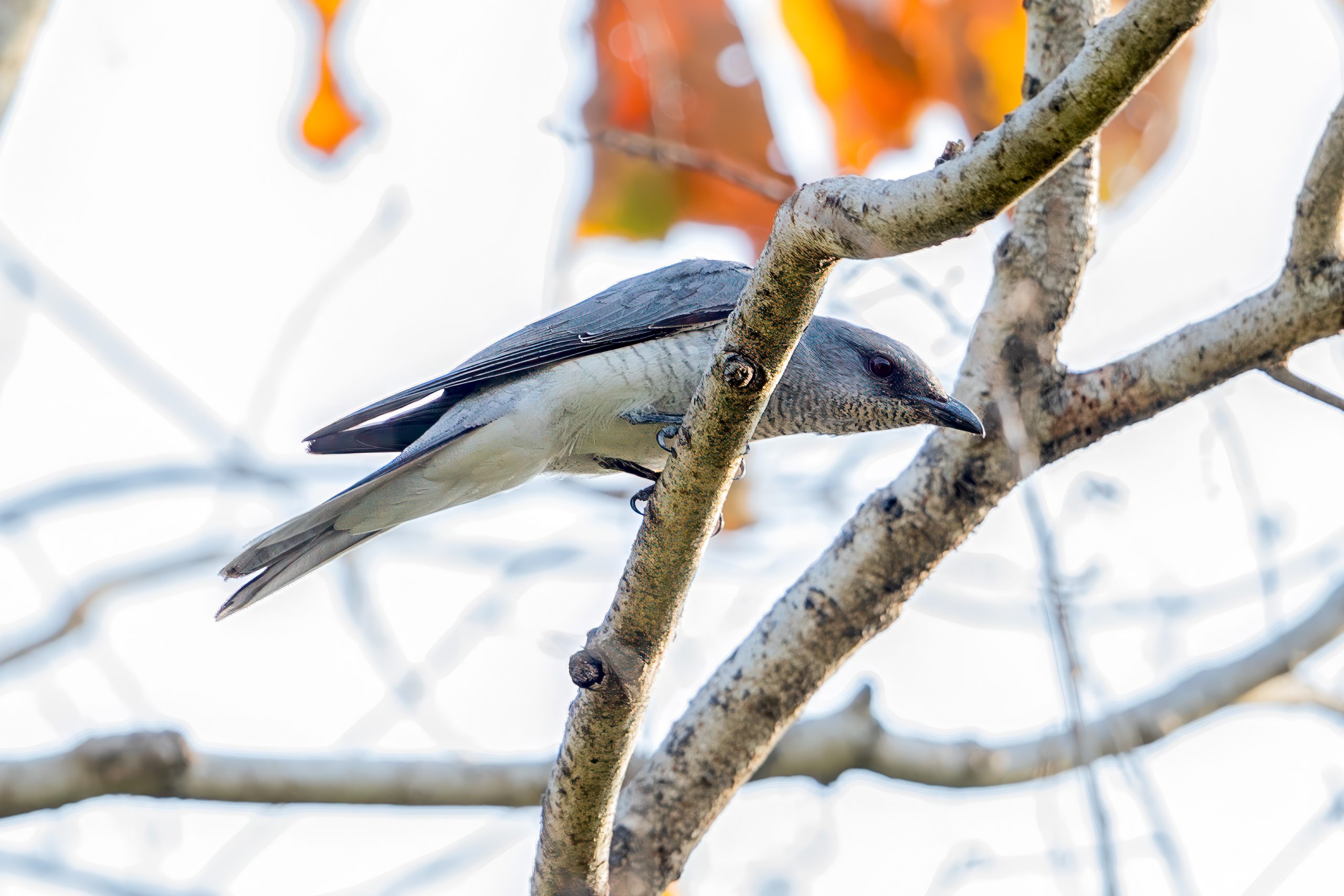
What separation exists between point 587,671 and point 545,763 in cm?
188

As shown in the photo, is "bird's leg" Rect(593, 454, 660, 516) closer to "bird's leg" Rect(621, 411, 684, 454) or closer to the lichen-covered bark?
"bird's leg" Rect(621, 411, 684, 454)

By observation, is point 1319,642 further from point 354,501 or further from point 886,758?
point 354,501

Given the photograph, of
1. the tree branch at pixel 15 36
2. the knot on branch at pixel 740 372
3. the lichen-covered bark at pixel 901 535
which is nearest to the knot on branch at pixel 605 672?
the knot on branch at pixel 740 372

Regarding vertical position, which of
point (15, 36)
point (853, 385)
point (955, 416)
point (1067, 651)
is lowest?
point (1067, 651)

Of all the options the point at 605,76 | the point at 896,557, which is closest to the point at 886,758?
the point at 896,557

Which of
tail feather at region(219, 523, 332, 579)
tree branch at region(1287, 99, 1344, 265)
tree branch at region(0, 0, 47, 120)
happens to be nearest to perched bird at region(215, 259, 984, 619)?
tail feather at region(219, 523, 332, 579)

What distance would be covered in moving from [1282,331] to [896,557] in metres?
1.33

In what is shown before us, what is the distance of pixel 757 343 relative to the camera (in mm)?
2629

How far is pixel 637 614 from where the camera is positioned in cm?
290

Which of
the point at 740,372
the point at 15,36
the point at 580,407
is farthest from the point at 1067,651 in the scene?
the point at 15,36

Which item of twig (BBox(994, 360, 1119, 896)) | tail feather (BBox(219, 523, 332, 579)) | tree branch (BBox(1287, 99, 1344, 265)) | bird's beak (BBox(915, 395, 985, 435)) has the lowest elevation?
twig (BBox(994, 360, 1119, 896))

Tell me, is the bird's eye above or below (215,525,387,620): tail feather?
above

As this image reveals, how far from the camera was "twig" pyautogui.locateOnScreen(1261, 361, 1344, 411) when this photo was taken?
126 inches

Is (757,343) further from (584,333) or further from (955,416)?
(584,333)
